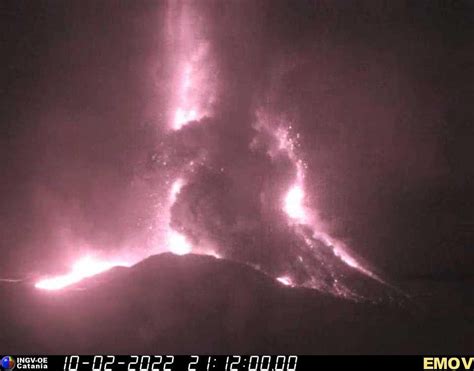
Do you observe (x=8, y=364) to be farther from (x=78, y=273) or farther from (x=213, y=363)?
(x=78, y=273)

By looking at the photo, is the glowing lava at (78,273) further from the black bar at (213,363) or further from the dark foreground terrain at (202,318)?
the black bar at (213,363)

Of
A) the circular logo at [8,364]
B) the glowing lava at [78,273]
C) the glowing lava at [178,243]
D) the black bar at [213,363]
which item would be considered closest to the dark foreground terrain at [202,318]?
the glowing lava at [78,273]

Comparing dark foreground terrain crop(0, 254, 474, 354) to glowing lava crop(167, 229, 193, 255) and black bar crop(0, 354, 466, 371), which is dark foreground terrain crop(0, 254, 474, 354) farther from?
glowing lava crop(167, 229, 193, 255)

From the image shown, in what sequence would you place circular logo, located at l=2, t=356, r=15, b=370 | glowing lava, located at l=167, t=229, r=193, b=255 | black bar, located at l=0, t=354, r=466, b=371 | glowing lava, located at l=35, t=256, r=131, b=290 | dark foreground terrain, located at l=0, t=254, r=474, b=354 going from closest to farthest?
circular logo, located at l=2, t=356, r=15, b=370 → black bar, located at l=0, t=354, r=466, b=371 → dark foreground terrain, located at l=0, t=254, r=474, b=354 → glowing lava, located at l=35, t=256, r=131, b=290 → glowing lava, located at l=167, t=229, r=193, b=255

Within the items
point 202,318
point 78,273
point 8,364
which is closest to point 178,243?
point 78,273

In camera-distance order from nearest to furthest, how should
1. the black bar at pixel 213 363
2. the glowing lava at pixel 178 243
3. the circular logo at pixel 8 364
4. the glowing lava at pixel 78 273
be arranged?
1. the circular logo at pixel 8 364
2. the black bar at pixel 213 363
3. the glowing lava at pixel 78 273
4. the glowing lava at pixel 178 243

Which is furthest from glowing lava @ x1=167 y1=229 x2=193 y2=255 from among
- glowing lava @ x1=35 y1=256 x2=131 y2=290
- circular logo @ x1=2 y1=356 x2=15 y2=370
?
circular logo @ x1=2 y1=356 x2=15 y2=370
